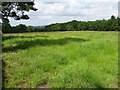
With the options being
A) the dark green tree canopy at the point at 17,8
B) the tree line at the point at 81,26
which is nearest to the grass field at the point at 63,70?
the dark green tree canopy at the point at 17,8

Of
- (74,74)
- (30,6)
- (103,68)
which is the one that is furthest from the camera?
(30,6)

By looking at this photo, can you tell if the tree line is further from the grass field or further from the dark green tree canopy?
the grass field

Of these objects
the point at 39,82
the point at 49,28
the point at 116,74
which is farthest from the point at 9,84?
the point at 49,28

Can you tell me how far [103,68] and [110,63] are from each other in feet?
3.13

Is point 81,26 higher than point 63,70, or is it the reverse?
point 63,70

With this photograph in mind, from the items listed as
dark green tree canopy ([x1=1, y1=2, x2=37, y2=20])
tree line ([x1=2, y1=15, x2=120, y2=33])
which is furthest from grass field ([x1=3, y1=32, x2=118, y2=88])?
tree line ([x1=2, y1=15, x2=120, y2=33])

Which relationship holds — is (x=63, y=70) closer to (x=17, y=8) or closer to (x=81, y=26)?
(x=17, y=8)

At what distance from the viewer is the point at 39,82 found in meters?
9.21

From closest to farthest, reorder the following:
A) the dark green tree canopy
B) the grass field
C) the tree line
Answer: the grass field < the dark green tree canopy < the tree line

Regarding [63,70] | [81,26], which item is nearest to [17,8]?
[63,70]

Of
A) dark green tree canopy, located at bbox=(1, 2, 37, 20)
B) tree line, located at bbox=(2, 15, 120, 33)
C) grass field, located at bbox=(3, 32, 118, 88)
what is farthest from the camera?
tree line, located at bbox=(2, 15, 120, 33)

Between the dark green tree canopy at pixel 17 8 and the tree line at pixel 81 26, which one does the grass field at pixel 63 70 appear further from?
the tree line at pixel 81 26

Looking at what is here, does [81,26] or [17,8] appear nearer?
[17,8]

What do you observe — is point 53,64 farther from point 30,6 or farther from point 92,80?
point 30,6
